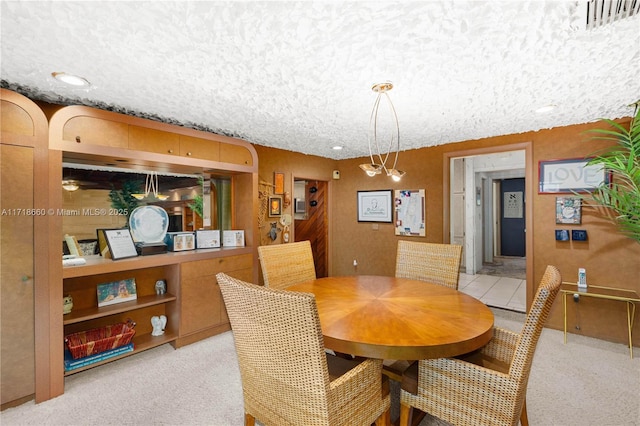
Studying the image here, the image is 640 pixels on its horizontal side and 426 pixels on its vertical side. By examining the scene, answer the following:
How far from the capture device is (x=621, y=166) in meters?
2.28

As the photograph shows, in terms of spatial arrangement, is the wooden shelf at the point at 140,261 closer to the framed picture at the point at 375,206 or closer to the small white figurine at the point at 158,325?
the small white figurine at the point at 158,325

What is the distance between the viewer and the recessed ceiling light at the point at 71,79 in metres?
1.92

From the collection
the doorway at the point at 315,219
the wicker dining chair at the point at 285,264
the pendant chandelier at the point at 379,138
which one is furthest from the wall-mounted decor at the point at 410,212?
the wicker dining chair at the point at 285,264

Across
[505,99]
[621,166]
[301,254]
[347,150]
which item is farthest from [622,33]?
[347,150]

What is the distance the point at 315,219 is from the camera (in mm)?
5488

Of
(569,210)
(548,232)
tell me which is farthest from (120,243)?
(569,210)

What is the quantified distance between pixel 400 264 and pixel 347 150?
7.44ft

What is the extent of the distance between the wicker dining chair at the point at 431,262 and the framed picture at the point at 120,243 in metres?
2.57

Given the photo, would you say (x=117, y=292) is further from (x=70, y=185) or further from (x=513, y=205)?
(x=513, y=205)

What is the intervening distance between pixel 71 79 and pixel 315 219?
4020mm

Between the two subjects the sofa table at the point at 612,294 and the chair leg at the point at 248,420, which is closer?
the chair leg at the point at 248,420

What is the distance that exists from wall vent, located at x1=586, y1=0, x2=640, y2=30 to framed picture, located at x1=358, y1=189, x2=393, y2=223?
3272 mm

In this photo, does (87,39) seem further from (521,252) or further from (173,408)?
(521,252)

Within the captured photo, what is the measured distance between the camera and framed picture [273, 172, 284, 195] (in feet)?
13.8
